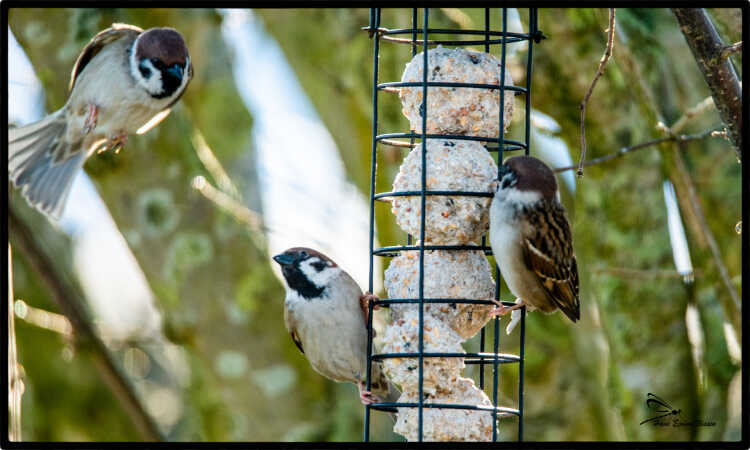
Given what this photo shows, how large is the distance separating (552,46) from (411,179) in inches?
79.8

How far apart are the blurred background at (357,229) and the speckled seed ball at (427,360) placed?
1.50m

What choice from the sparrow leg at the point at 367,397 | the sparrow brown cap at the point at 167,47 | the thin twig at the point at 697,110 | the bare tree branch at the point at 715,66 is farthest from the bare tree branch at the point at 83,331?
the bare tree branch at the point at 715,66

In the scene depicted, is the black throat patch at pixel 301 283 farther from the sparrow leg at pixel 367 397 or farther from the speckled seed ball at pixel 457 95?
the speckled seed ball at pixel 457 95

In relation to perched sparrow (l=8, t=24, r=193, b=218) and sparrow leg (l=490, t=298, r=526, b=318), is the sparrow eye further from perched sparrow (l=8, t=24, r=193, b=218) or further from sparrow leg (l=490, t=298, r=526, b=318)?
sparrow leg (l=490, t=298, r=526, b=318)

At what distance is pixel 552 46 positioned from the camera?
5145 mm

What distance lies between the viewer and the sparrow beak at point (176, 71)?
4.26 m

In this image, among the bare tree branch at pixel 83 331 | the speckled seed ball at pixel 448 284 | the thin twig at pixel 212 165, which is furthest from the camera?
the thin twig at pixel 212 165

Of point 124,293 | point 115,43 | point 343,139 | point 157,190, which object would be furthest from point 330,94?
point 124,293

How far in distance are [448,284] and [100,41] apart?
205 centimetres

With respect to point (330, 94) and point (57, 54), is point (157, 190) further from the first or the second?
point (330, 94)

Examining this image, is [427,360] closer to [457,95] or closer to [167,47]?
[457,95]

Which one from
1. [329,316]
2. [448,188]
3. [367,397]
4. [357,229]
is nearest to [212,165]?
[357,229]

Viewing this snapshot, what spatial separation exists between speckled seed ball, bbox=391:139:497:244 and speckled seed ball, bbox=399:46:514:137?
0.07 meters

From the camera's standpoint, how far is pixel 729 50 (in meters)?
3.06
